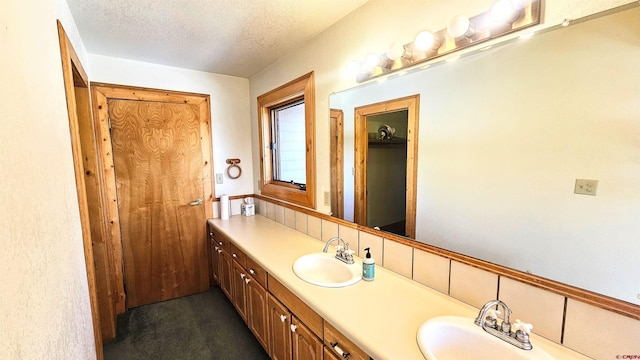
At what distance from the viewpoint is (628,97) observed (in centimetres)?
76

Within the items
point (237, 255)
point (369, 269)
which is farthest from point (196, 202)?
point (369, 269)

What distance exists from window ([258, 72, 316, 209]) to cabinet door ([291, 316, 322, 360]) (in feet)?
2.97

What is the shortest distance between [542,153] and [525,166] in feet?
0.23

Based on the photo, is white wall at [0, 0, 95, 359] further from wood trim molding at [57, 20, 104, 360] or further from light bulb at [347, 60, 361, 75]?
light bulb at [347, 60, 361, 75]

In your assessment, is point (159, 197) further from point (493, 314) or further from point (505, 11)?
point (505, 11)

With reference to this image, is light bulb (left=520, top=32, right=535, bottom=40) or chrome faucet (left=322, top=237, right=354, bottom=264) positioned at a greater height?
light bulb (left=520, top=32, right=535, bottom=40)

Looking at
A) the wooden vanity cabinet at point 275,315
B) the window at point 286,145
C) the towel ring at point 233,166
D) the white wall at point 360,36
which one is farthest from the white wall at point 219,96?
the wooden vanity cabinet at point 275,315

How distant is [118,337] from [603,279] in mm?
3025

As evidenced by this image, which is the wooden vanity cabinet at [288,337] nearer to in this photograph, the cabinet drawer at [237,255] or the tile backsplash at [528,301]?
the cabinet drawer at [237,255]

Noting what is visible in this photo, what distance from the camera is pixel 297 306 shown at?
1.37 m

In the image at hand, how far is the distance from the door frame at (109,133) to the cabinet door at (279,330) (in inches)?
66.9

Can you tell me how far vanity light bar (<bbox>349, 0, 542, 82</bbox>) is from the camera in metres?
0.95

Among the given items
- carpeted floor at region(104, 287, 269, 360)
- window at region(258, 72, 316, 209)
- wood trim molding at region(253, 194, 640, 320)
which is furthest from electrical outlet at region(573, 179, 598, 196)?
carpeted floor at region(104, 287, 269, 360)

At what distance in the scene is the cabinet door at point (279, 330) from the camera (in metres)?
1.49
